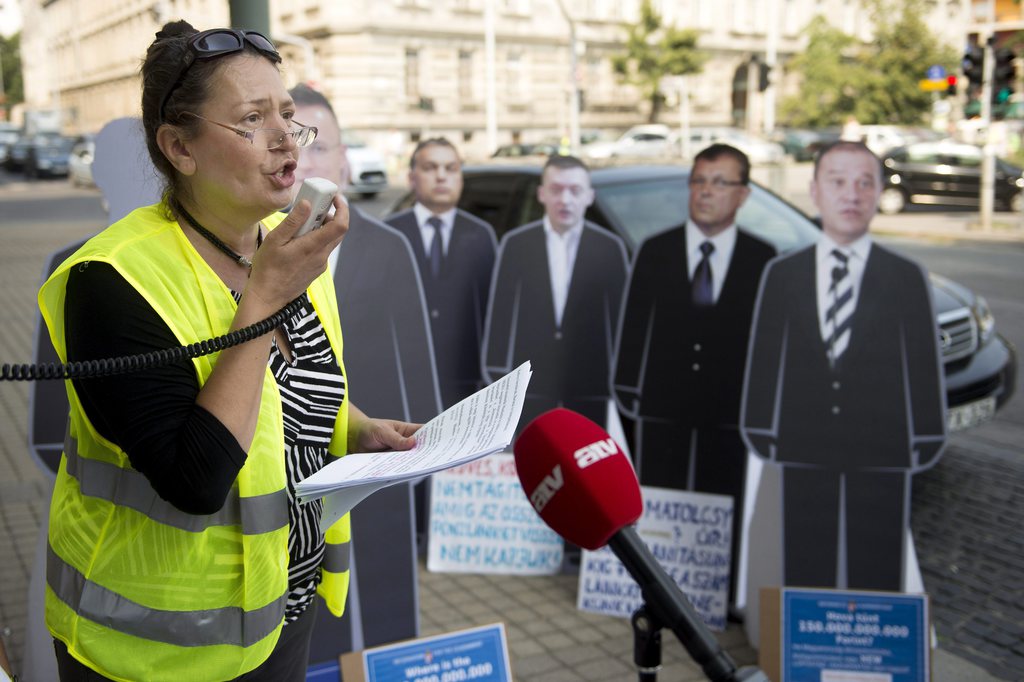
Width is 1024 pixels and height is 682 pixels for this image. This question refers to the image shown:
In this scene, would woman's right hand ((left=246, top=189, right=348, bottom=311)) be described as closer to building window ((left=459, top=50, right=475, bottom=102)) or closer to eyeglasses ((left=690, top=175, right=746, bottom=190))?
eyeglasses ((left=690, top=175, right=746, bottom=190))

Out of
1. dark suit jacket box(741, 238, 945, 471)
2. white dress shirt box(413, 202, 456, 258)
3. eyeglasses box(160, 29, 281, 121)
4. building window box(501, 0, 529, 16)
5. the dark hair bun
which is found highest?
building window box(501, 0, 529, 16)

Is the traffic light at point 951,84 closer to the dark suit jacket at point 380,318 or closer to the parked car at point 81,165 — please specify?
the dark suit jacket at point 380,318

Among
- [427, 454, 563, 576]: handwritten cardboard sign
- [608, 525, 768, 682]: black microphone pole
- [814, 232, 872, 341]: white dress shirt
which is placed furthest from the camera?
[427, 454, 563, 576]: handwritten cardboard sign

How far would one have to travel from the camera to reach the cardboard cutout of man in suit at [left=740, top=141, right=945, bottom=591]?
386 centimetres

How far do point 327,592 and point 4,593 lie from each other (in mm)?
3257

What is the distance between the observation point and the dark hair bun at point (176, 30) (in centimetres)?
176

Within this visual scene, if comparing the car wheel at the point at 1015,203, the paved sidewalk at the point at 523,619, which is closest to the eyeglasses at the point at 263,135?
the paved sidewalk at the point at 523,619

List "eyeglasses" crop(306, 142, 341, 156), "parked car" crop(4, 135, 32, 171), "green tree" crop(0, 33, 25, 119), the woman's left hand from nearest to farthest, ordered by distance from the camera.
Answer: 1. the woman's left hand
2. "eyeglasses" crop(306, 142, 341, 156)
3. "parked car" crop(4, 135, 32, 171)
4. "green tree" crop(0, 33, 25, 119)

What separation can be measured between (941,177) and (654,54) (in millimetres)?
28081

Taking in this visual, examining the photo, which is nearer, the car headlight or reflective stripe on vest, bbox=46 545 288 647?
reflective stripe on vest, bbox=46 545 288 647

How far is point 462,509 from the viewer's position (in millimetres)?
5020

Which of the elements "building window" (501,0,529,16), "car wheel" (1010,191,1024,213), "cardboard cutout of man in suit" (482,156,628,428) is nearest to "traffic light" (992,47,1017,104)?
"car wheel" (1010,191,1024,213)

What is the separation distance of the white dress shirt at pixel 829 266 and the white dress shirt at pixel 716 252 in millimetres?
446

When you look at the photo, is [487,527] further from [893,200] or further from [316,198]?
[893,200]
